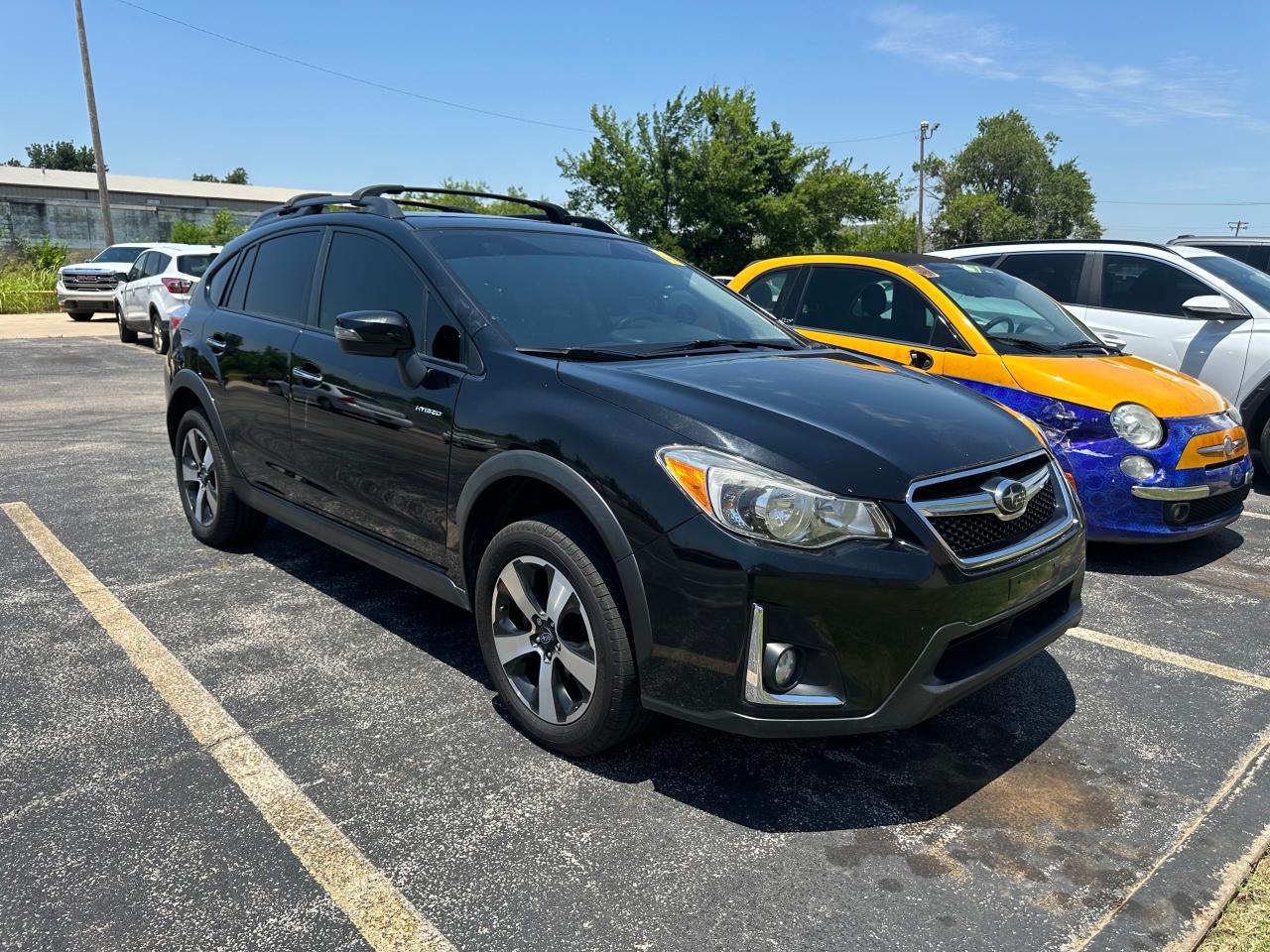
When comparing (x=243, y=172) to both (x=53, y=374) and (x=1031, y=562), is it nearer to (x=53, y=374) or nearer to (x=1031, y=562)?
(x=53, y=374)

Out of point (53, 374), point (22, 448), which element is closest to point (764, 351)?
point (22, 448)

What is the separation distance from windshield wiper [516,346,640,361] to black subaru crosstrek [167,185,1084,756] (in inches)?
0.5

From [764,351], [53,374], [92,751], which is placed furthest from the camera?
[53,374]

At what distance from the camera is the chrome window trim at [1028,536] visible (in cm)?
259

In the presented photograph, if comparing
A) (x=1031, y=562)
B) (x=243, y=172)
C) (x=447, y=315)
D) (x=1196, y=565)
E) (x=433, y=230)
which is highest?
(x=243, y=172)

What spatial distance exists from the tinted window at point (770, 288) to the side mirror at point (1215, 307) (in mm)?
2980

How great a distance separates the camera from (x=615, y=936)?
2.22 meters

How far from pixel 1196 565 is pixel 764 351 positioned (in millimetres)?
3229

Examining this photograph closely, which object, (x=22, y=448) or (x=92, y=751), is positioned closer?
(x=92, y=751)

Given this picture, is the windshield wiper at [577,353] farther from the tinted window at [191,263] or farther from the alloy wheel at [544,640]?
the tinted window at [191,263]

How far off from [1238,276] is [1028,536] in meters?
6.03

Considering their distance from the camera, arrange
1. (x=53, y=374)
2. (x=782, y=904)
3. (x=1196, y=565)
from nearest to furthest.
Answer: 1. (x=782, y=904)
2. (x=1196, y=565)
3. (x=53, y=374)

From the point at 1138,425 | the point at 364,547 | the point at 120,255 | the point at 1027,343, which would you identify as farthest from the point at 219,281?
the point at 120,255

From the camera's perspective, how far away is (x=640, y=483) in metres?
→ 2.65
